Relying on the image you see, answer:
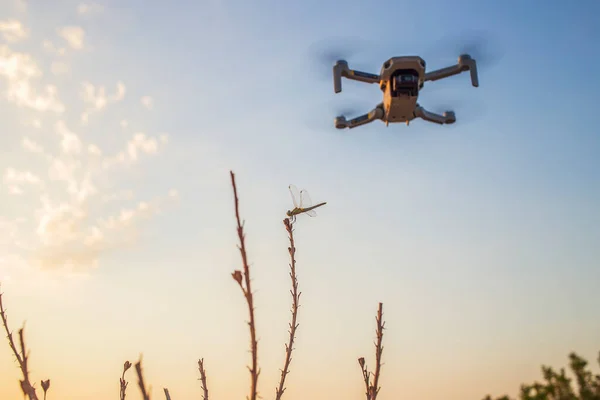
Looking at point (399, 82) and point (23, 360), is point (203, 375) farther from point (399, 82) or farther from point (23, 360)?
point (399, 82)

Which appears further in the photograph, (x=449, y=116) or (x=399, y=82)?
(x=449, y=116)

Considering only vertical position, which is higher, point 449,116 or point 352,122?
point 352,122

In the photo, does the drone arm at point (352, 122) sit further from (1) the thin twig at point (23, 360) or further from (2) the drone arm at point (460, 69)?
(1) the thin twig at point (23, 360)

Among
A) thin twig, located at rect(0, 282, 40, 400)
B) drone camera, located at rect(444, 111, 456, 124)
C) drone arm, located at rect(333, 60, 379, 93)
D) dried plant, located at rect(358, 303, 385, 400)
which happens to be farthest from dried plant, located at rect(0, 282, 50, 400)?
drone camera, located at rect(444, 111, 456, 124)

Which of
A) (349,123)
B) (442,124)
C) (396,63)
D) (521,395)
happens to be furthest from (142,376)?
(442,124)

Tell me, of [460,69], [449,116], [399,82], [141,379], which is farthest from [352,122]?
[141,379]

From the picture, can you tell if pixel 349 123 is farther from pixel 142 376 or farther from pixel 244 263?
pixel 142 376

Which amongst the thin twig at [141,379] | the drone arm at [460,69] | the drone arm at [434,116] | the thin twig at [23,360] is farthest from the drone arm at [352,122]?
the thin twig at [141,379]

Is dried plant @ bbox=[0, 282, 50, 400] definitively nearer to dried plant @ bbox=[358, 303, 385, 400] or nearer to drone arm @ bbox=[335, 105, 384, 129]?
dried plant @ bbox=[358, 303, 385, 400]

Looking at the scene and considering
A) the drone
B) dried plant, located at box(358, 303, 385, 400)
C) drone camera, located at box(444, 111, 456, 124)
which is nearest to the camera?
dried plant, located at box(358, 303, 385, 400)
